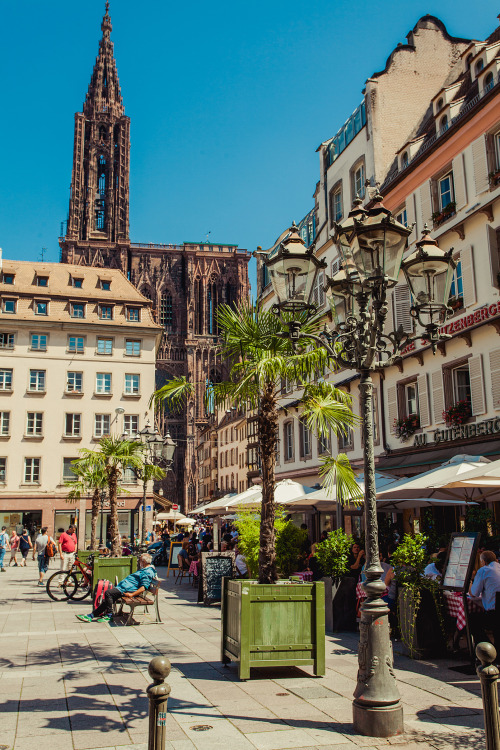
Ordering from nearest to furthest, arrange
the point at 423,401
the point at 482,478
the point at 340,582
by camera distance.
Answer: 1. the point at 482,478
2. the point at 340,582
3. the point at 423,401

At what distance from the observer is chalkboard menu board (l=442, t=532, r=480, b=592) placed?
8578 millimetres

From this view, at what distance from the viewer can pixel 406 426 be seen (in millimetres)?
20609

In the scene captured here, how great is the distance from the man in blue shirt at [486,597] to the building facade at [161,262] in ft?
265

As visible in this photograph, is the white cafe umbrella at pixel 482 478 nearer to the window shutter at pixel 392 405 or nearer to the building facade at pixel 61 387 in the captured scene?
the window shutter at pixel 392 405

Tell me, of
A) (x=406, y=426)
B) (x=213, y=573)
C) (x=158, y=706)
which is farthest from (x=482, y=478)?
(x=406, y=426)

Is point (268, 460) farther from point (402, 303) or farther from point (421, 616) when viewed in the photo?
point (402, 303)

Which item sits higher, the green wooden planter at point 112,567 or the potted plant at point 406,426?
the potted plant at point 406,426

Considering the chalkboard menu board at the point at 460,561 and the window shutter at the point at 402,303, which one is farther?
the window shutter at the point at 402,303

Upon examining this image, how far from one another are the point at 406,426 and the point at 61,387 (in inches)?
1102

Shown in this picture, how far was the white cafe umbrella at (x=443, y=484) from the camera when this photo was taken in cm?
1139

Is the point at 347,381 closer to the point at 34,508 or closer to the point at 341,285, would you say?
the point at 341,285

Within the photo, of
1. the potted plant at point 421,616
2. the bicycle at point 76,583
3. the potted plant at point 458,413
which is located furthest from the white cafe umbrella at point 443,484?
the bicycle at point 76,583

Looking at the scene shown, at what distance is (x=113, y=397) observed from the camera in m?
43.9

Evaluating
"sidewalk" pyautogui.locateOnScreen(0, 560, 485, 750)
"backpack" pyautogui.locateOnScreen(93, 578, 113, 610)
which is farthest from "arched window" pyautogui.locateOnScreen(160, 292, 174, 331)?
"sidewalk" pyautogui.locateOnScreen(0, 560, 485, 750)
